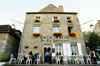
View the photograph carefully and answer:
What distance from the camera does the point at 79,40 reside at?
381 inches

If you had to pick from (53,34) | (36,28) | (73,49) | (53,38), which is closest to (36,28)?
(36,28)

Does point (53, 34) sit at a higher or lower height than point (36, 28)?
lower

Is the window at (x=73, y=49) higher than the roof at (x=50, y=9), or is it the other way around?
the roof at (x=50, y=9)

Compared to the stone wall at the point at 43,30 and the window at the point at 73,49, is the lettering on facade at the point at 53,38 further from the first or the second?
the window at the point at 73,49

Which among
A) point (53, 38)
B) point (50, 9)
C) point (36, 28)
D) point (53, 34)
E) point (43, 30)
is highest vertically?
point (50, 9)

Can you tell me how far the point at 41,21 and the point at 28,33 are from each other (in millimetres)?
3039

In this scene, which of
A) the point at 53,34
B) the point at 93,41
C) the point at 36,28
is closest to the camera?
the point at 53,34

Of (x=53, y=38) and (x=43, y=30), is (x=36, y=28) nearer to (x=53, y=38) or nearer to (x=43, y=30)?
(x=43, y=30)

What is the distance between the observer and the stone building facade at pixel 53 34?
29.8 ft

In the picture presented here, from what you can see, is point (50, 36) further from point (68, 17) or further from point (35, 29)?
point (68, 17)

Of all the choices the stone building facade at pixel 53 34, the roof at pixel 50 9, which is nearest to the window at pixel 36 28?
the stone building facade at pixel 53 34

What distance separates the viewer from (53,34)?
389 inches

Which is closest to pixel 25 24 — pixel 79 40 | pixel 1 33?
pixel 1 33

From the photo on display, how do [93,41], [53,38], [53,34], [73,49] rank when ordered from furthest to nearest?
[93,41], [53,34], [53,38], [73,49]
